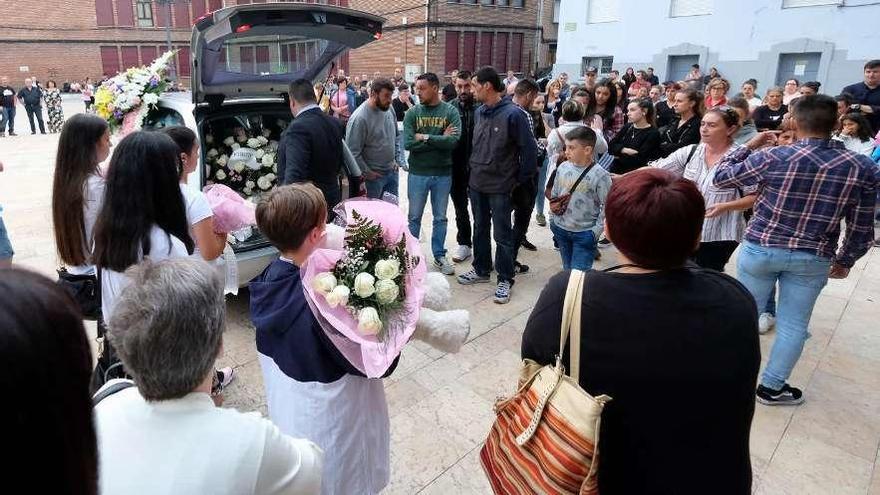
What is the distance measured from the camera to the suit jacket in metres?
3.72

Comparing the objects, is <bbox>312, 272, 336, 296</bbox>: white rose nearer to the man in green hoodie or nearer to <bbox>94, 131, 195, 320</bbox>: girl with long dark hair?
<bbox>94, 131, 195, 320</bbox>: girl with long dark hair

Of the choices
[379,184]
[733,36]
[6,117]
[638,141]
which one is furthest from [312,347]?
[6,117]

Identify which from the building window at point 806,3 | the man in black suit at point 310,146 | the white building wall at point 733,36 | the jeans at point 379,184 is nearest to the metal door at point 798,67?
the white building wall at point 733,36

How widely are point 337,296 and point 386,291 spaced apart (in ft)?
0.55

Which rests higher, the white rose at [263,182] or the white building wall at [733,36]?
the white building wall at [733,36]

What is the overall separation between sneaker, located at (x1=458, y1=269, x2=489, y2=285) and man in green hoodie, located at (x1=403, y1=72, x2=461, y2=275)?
0.22m

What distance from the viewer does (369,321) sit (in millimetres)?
1679

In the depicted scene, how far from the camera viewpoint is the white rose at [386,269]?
177 centimetres

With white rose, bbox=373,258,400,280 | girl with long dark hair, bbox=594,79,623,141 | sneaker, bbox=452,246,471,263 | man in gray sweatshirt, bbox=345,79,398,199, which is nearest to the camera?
white rose, bbox=373,258,400,280

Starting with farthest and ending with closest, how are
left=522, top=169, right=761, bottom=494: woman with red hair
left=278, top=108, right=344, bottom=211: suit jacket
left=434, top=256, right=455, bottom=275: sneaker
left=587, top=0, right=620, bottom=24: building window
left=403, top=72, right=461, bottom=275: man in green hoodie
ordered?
left=587, top=0, right=620, bottom=24: building window, left=434, top=256, right=455, bottom=275: sneaker, left=403, top=72, right=461, bottom=275: man in green hoodie, left=278, top=108, right=344, bottom=211: suit jacket, left=522, top=169, right=761, bottom=494: woman with red hair

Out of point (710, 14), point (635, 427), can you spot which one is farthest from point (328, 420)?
point (710, 14)

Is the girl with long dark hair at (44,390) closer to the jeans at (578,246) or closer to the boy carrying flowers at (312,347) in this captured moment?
the boy carrying flowers at (312,347)

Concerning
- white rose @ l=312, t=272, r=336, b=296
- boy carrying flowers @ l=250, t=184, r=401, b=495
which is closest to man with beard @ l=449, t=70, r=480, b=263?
boy carrying flowers @ l=250, t=184, r=401, b=495

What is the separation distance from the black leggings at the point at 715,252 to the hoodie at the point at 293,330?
2750 mm
